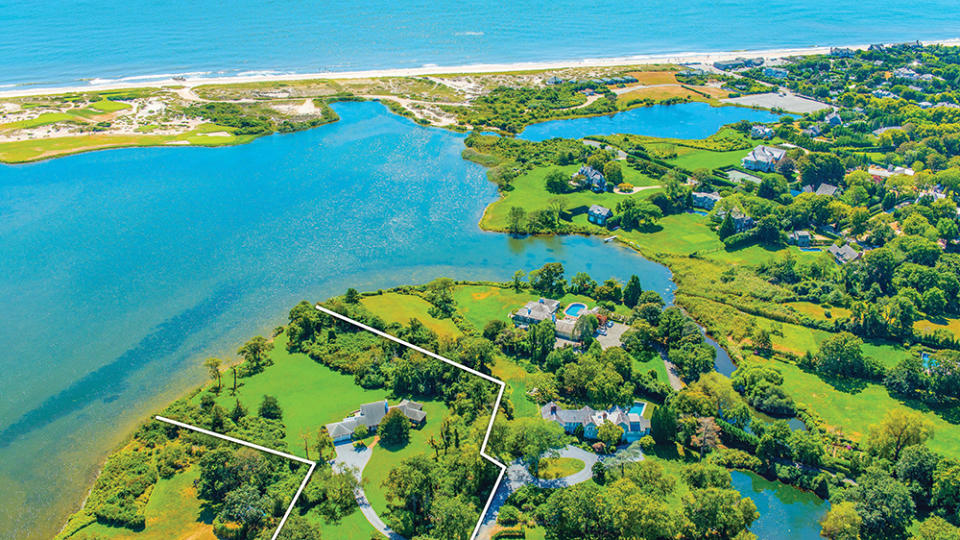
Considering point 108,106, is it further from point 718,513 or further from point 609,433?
point 718,513

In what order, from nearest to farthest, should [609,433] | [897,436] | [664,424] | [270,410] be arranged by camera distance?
[897,436] < [609,433] < [664,424] < [270,410]

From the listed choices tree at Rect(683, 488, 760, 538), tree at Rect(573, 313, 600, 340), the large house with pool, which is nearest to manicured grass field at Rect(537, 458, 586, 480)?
the large house with pool

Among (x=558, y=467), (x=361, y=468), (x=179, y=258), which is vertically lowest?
(x=558, y=467)

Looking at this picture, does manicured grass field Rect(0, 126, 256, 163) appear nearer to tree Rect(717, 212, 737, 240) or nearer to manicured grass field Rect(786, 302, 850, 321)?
tree Rect(717, 212, 737, 240)

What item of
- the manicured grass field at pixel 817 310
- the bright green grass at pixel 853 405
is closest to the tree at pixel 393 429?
the bright green grass at pixel 853 405

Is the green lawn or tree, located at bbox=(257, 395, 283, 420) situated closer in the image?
tree, located at bbox=(257, 395, 283, 420)

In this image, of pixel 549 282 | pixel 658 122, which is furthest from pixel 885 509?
pixel 658 122
